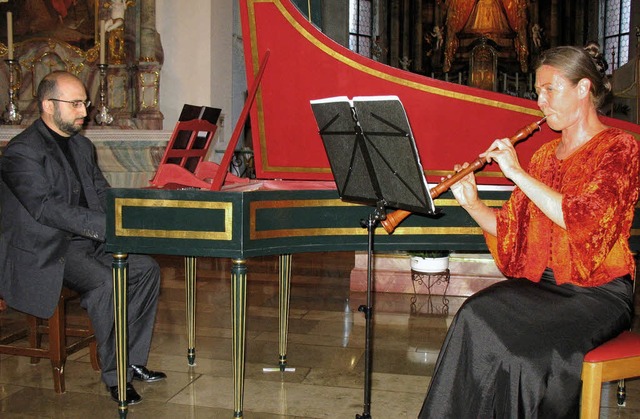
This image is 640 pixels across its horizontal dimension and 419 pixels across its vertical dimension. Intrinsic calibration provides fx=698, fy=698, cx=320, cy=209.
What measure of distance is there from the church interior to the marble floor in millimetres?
12

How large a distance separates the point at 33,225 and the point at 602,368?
2.38 metres

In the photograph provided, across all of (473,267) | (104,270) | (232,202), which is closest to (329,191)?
(232,202)

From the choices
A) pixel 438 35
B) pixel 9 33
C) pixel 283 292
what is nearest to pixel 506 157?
pixel 283 292

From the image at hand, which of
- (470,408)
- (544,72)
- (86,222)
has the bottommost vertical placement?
(470,408)

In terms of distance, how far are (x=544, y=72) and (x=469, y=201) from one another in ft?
1.69

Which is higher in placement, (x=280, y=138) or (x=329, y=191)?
(x=280, y=138)

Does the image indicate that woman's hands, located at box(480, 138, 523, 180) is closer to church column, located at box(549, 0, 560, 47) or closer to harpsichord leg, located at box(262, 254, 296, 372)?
harpsichord leg, located at box(262, 254, 296, 372)

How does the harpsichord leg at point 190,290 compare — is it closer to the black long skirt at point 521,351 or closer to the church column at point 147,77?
the black long skirt at point 521,351

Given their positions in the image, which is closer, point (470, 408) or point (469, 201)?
point (470, 408)

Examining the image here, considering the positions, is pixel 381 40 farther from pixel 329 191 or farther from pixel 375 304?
pixel 329 191

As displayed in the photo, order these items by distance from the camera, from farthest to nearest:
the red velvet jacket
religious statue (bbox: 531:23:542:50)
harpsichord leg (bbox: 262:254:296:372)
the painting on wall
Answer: religious statue (bbox: 531:23:542:50)
the painting on wall
harpsichord leg (bbox: 262:254:296:372)
the red velvet jacket

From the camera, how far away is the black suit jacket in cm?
302

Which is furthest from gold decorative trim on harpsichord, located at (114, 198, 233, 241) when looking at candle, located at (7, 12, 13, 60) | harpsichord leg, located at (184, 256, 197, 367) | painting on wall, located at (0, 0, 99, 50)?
painting on wall, located at (0, 0, 99, 50)

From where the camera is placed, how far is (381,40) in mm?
17031
